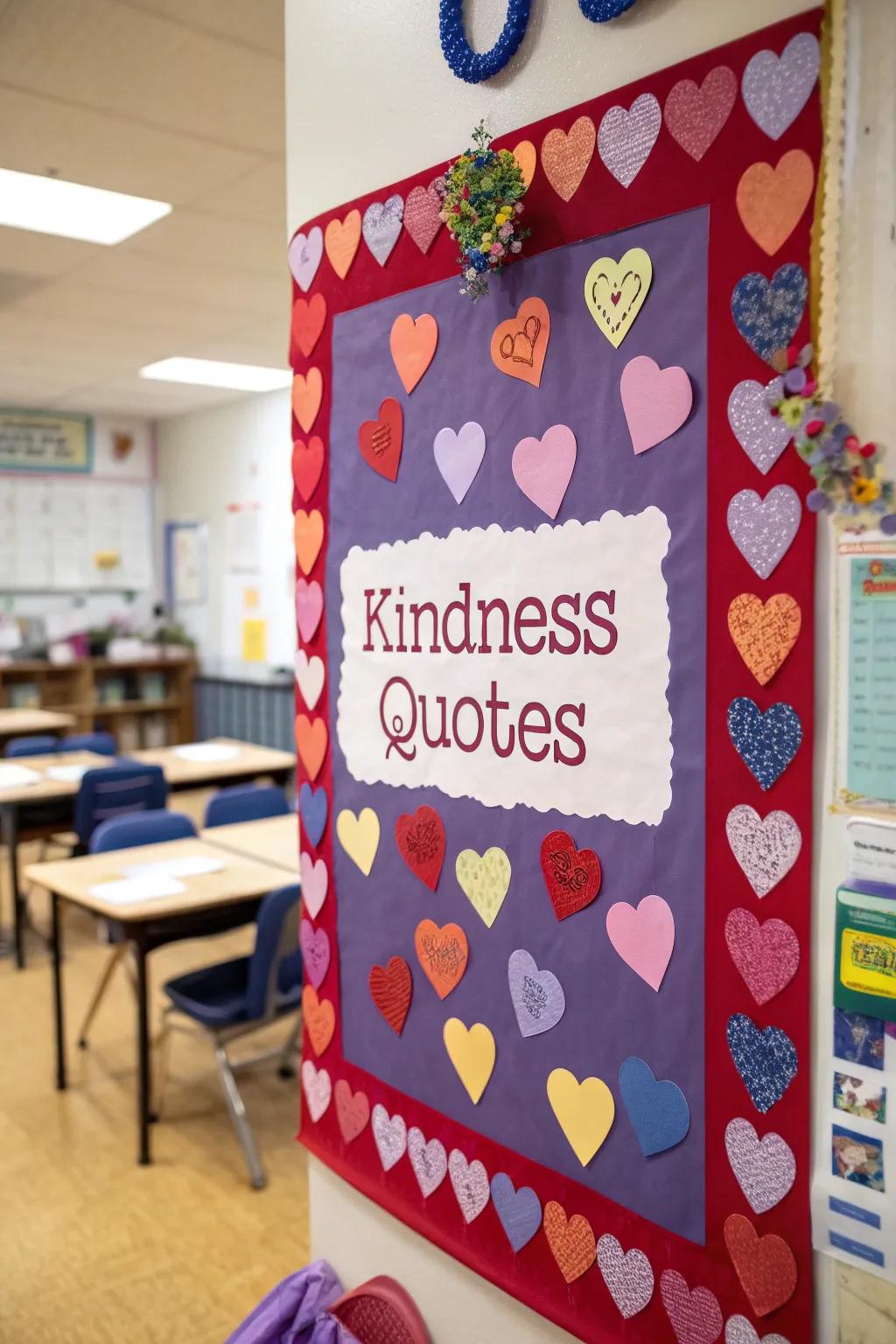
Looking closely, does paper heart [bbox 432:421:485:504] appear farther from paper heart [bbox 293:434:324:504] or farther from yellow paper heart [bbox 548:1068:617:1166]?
yellow paper heart [bbox 548:1068:617:1166]

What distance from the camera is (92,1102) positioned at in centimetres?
349

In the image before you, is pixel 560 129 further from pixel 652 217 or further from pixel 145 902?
pixel 145 902

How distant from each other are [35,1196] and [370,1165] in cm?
177

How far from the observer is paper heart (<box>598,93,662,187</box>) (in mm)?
1175

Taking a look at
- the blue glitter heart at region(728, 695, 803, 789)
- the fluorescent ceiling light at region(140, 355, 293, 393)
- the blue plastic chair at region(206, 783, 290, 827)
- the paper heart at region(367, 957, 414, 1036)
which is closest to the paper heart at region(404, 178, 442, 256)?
the blue glitter heart at region(728, 695, 803, 789)

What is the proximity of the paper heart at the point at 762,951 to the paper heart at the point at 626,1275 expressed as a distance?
16.0 inches

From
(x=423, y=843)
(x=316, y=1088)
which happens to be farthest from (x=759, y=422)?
(x=316, y=1088)

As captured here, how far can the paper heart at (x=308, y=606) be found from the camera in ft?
5.79

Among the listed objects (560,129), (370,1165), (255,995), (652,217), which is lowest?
(255,995)

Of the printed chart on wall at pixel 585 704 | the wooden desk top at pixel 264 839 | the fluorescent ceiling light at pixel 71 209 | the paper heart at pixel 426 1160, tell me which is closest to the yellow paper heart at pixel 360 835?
the printed chart on wall at pixel 585 704

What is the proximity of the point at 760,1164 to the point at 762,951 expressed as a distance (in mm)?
238

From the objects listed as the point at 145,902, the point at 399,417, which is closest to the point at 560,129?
the point at 399,417

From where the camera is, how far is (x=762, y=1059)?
1117 millimetres

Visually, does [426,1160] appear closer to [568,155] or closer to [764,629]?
[764,629]
